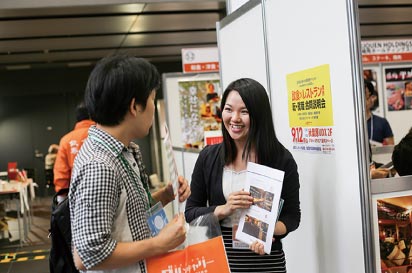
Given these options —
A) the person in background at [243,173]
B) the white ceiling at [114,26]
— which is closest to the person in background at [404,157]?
the person in background at [243,173]

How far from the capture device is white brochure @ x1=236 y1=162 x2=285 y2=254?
174cm

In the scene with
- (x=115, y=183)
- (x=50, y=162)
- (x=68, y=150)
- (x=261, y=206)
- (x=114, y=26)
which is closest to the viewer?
(x=115, y=183)

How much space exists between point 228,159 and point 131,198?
83 cm

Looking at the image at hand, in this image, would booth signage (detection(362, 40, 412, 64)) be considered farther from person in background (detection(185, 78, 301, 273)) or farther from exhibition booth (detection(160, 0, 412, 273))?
Answer: person in background (detection(185, 78, 301, 273))

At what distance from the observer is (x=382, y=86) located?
657 cm

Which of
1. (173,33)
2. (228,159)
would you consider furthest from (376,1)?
(228,159)

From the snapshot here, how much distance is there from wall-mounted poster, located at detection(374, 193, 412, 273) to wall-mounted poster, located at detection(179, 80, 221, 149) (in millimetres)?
4528

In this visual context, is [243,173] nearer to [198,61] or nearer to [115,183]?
[115,183]

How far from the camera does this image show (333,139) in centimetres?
204

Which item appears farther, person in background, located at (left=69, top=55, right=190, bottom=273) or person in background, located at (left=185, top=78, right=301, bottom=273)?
person in background, located at (left=185, top=78, right=301, bottom=273)

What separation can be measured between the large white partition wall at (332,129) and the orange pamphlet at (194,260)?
31.5 inches

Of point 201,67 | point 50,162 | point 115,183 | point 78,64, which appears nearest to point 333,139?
point 115,183

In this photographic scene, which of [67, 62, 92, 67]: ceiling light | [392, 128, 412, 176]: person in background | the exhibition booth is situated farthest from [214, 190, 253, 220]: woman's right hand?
→ [67, 62, 92, 67]: ceiling light

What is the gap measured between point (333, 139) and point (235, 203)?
0.56m
